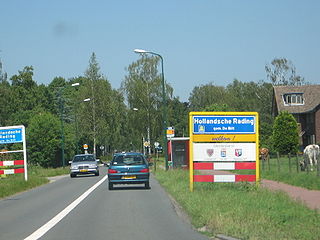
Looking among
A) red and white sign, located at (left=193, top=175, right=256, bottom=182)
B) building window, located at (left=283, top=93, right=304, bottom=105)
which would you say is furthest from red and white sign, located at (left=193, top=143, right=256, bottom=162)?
building window, located at (left=283, top=93, right=304, bottom=105)

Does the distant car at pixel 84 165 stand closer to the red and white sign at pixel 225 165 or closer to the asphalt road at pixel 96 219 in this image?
the asphalt road at pixel 96 219

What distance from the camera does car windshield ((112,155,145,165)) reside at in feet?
85.4

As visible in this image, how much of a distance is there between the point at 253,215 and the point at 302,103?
6616 centimetres

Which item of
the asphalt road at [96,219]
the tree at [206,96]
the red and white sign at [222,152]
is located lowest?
the asphalt road at [96,219]

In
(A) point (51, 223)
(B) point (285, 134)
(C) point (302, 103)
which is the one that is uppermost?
(C) point (302, 103)

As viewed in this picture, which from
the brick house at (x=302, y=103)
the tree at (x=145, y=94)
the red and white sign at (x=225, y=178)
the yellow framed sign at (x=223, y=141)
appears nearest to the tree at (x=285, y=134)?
the brick house at (x=302, y=103)

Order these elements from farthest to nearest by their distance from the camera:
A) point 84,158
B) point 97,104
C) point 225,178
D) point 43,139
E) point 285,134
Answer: point 97,104 < point 43,139 < point 285,134 < point 84,158 < point 225,178

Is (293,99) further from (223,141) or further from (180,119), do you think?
(223,141)

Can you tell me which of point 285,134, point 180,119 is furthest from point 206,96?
point 285,134

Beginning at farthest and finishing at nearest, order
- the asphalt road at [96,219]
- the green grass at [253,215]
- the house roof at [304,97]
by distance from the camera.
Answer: the house roof at [304,97]
the asphalt road at [96,219]
the green grass at [253,215]

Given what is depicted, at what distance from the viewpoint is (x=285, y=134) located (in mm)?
64375

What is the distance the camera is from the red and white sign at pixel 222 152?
20.7 meters

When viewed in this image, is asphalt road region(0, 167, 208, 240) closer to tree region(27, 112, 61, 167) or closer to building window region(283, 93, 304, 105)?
tree region(27, 112, 61, 167)

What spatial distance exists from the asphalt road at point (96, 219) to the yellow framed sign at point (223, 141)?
1990mm
